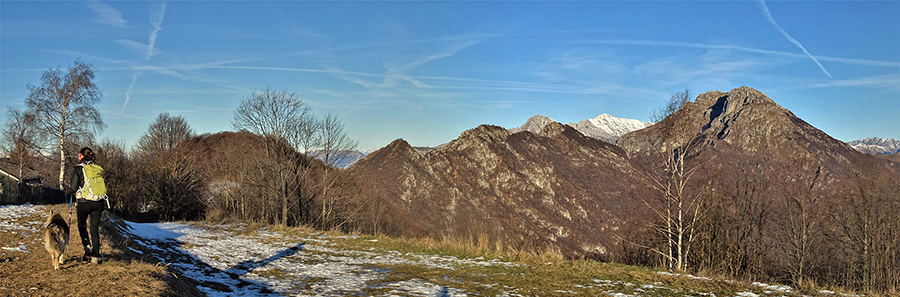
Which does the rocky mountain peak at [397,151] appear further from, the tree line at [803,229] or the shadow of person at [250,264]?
the shadow of person at [250,264]

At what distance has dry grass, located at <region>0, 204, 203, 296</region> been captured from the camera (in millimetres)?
6125

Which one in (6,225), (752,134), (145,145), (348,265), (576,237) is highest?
(752,134)

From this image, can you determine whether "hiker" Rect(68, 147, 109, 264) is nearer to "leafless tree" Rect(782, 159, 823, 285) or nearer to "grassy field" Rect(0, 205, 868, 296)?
"grassy field" Rect(0, 205, 868, 296)

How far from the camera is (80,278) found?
21.8 ft

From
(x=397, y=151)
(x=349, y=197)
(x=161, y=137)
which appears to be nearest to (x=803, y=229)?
(x=349, y=197)

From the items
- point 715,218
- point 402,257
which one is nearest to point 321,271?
point 402,257

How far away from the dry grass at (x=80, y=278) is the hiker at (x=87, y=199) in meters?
0.26

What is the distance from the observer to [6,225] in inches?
397

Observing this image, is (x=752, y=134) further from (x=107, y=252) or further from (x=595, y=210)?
(x=107, y=252)

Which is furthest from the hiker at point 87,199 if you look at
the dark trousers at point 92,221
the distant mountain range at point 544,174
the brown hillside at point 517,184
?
the brown hillside at point 517,184

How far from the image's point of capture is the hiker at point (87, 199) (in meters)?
7.55

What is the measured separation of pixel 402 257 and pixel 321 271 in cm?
331

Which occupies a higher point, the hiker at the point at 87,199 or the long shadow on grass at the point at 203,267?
the hiker at the point at 87,199

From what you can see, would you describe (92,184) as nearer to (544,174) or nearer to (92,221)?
(92,221)
